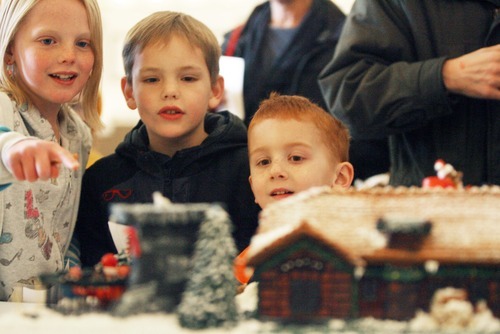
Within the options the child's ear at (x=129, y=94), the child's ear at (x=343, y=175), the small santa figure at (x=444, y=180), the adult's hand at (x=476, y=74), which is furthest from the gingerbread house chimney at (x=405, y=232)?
the child's ear at (x=129, y=94)

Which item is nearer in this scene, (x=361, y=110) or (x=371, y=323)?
(x=371, y=323)

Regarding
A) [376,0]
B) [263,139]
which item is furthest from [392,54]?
[263,139]

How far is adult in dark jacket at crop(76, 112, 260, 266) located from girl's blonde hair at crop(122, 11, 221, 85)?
19 cm

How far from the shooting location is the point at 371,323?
41.9 inches

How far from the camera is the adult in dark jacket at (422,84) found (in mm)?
1828

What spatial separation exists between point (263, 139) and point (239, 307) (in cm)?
58

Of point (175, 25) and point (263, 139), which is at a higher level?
point (175, 25)

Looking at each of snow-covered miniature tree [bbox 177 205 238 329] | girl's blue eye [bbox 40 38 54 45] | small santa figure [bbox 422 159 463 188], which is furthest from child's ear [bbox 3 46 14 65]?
small santa figure [bbox 422 159 463 188]

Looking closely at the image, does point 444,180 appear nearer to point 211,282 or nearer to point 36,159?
point 211,282

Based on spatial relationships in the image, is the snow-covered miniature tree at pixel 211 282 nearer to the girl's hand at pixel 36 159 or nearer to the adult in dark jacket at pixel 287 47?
the girl's hand at pixel 36 159

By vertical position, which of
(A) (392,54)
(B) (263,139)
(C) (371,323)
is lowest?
(C) (371,323)

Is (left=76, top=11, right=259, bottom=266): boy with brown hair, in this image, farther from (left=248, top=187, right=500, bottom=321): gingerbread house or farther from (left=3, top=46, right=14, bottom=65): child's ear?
(left=248, top=187, right=500, bottom=321): gingerbread house

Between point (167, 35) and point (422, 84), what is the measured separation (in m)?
0.68

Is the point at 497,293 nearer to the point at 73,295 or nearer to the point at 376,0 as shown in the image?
the point at 73,295
